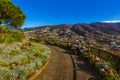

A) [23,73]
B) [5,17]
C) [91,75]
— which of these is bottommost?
[91,75]

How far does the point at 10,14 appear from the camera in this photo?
28.5 metres

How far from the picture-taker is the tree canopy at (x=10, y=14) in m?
26.6

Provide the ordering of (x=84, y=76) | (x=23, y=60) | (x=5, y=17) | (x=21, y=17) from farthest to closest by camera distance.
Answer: (x=21, y=17) < (x=5, y=17) < (x=23, y=60) < (x=84, y=76)

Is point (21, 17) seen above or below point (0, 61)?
above

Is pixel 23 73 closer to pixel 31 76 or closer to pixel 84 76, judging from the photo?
pixel 31 76

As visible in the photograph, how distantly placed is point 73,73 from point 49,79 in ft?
9.43

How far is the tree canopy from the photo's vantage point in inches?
1048

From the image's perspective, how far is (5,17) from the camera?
2909cm

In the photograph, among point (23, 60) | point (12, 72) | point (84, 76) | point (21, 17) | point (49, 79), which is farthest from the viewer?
point (21, 17)

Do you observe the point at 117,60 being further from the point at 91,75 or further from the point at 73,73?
the point at 73,73

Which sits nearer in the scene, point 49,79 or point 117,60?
point 49,79

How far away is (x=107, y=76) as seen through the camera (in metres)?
14.2

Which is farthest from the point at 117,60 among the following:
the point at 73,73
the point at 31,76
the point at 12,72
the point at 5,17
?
the point at 5,17

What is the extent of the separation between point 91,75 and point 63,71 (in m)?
2.47
